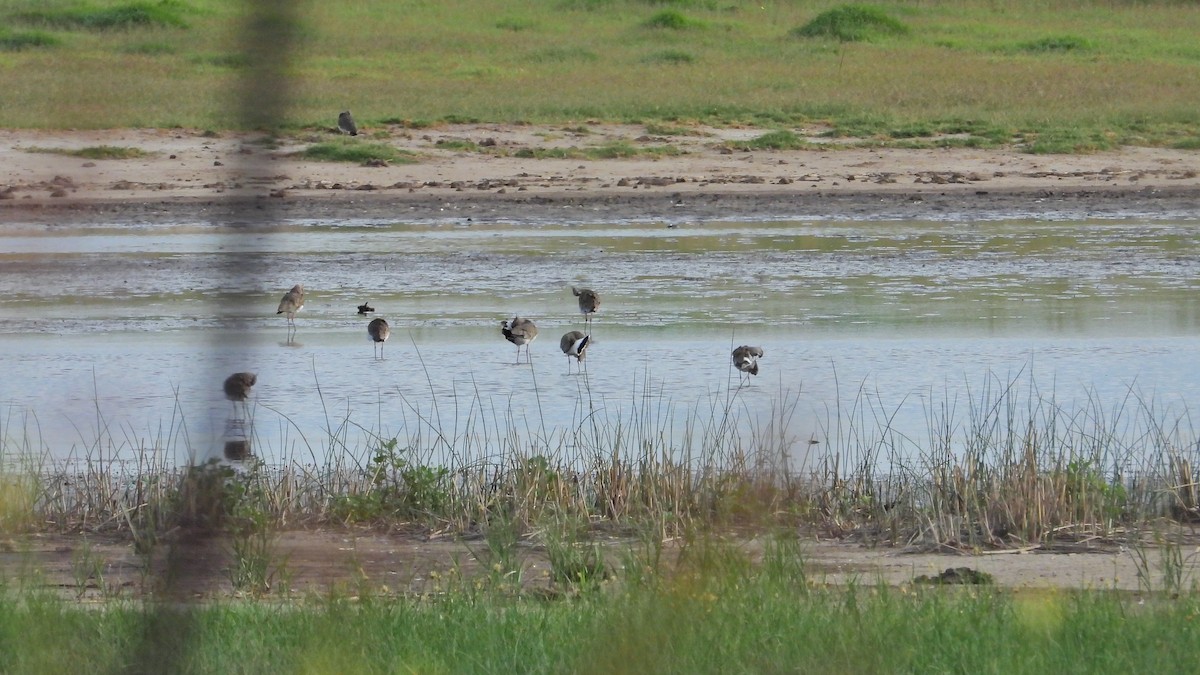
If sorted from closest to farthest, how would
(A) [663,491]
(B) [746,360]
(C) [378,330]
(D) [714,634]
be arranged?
(D) [714,634] < (A) [663,491] < (B) [746,360] < (C) [378,330]

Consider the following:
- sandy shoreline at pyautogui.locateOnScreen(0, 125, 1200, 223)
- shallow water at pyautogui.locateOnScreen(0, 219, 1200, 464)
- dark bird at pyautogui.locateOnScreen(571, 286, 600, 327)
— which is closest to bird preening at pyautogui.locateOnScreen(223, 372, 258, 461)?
shallow water at pyautogui.locateOnScreen(0, 219, 1200, 464)

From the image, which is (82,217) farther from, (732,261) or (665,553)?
(665,553)

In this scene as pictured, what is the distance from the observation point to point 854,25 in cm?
3606

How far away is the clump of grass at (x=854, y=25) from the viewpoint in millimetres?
35844

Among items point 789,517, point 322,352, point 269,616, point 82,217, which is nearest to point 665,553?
point 789,517

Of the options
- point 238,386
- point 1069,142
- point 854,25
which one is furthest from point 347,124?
point 238,386

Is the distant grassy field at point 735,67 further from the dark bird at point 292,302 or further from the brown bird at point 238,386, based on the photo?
the brown bird at point 238,386

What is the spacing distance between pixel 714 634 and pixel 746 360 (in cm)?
511

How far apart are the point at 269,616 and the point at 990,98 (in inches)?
967

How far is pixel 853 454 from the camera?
8344mm

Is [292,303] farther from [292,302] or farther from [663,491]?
[663,491]

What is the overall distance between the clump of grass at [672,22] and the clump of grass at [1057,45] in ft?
23.4

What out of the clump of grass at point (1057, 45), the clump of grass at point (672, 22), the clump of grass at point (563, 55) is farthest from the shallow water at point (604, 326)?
the clump of grass at point (672, 22)

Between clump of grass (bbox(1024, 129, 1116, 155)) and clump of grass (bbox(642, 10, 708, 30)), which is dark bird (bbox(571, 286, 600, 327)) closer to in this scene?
clump of grass (bbox(1024, 129, 1116, 155))
